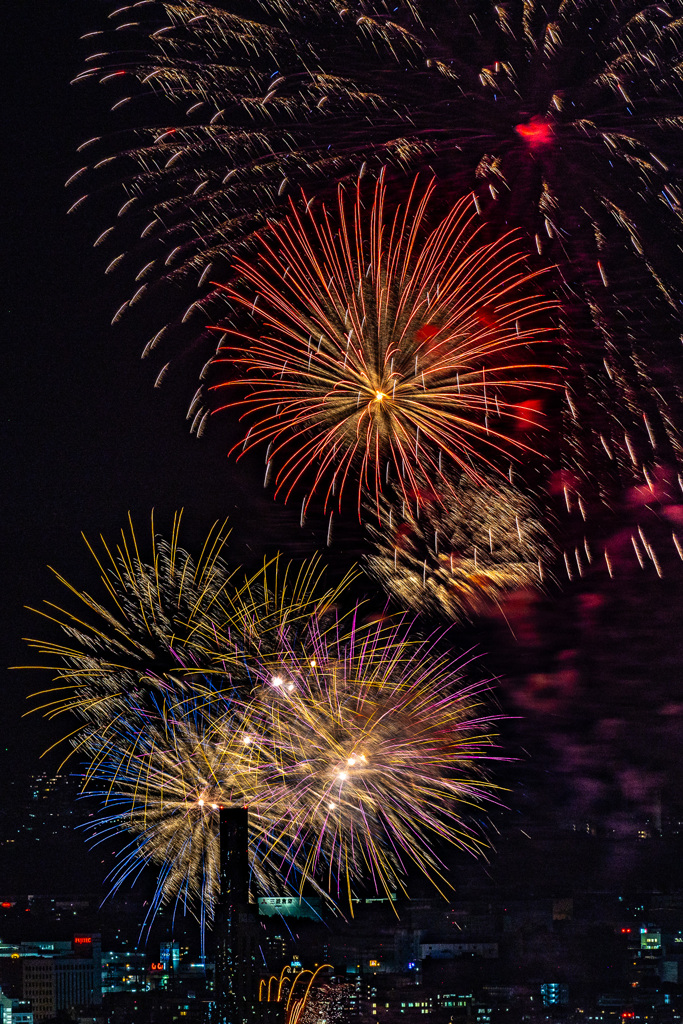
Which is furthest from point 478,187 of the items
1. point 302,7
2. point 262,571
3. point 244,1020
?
point 244,1020

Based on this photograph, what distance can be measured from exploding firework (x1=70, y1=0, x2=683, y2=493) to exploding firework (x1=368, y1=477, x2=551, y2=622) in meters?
1.18

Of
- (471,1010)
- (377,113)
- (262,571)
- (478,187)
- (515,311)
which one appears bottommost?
(471,1010)

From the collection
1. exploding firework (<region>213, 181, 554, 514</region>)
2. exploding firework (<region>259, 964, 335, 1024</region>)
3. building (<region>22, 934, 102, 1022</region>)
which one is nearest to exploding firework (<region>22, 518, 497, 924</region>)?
exploding firework (<region>213, 181, 554, 514</region>)

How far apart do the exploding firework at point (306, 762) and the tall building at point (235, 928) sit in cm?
18

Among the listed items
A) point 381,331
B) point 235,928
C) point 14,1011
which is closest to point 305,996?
point 14,1011

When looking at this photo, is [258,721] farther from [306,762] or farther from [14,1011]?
[14,1011]

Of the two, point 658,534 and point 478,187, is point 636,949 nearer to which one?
point 658,534

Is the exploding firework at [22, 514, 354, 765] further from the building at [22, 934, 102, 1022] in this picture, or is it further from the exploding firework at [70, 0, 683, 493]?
the building at [22, 934, 102, 1022]

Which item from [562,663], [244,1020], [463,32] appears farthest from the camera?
[562,663]

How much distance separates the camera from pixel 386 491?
7.35 meters

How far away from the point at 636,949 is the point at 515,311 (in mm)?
9043

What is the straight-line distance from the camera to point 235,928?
23.2 ft

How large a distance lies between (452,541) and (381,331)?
5.24 ft

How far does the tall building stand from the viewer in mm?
6848
